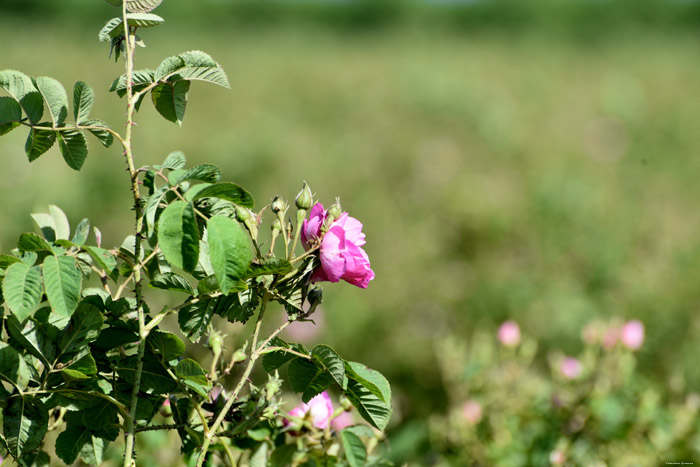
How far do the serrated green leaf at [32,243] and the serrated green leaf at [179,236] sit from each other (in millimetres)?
124

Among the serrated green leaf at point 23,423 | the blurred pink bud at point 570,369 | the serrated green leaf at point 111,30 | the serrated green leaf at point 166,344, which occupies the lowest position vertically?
the blurred pink bud at point 570,369

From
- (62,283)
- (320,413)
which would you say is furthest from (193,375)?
(320,413)

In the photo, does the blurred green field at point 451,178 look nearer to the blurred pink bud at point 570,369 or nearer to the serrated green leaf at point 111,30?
the blurred pink bud at point 570,369

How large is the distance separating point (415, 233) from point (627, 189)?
1.90 meters

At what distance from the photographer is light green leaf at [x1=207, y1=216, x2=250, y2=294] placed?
0.55m

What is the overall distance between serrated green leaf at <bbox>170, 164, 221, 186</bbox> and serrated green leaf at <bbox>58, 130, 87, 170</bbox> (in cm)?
14

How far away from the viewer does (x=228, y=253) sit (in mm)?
555

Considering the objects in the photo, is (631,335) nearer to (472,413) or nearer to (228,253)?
(472,413)

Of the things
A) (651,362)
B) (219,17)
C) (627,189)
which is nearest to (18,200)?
(651,362)

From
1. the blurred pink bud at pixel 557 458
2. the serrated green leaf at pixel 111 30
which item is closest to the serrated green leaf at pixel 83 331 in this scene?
the serrated green leaf at pixel 111 30

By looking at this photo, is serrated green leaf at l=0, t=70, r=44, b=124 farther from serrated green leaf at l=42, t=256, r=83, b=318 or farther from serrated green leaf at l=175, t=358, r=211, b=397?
serrated green leaf at l=175, t=358, r=211, b=397

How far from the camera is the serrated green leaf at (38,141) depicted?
2.25 ft

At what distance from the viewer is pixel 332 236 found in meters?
0.63

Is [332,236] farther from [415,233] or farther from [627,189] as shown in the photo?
[627,189]
